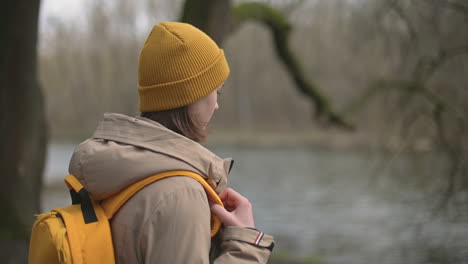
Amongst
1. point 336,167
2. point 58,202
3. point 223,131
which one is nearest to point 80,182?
point 58,202

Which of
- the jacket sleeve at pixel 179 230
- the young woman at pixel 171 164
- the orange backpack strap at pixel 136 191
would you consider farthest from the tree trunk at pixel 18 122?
the jacket sleeve at pixel 179 230

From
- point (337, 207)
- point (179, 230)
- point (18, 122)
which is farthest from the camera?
point (337, 207)

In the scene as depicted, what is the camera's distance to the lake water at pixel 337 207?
6.31 m

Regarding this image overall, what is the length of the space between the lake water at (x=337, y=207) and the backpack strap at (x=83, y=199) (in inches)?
192

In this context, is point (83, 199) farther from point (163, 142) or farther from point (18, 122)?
point (18, 122)

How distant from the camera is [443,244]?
19.7 feet

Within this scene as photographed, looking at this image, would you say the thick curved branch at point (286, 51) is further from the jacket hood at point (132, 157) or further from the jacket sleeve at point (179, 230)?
the jacket sleeve at point (179, 230)

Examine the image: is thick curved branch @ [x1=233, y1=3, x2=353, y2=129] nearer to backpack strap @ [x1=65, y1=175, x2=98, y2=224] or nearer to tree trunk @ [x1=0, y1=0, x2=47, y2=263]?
tree trunk @ [x1=0, y1=0, x2=47, y2=263]

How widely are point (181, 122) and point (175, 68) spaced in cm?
13

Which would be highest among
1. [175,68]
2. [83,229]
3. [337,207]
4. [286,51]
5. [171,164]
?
[286,51]

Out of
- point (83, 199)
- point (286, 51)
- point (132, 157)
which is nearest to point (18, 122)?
point (286, 51)

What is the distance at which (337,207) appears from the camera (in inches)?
476

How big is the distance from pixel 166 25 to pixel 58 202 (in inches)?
435

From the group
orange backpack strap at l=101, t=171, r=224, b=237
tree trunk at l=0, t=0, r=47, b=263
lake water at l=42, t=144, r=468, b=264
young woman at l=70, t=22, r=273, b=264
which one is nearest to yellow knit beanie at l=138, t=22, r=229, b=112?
young woman at l=70, t=22, r=273, b=264
